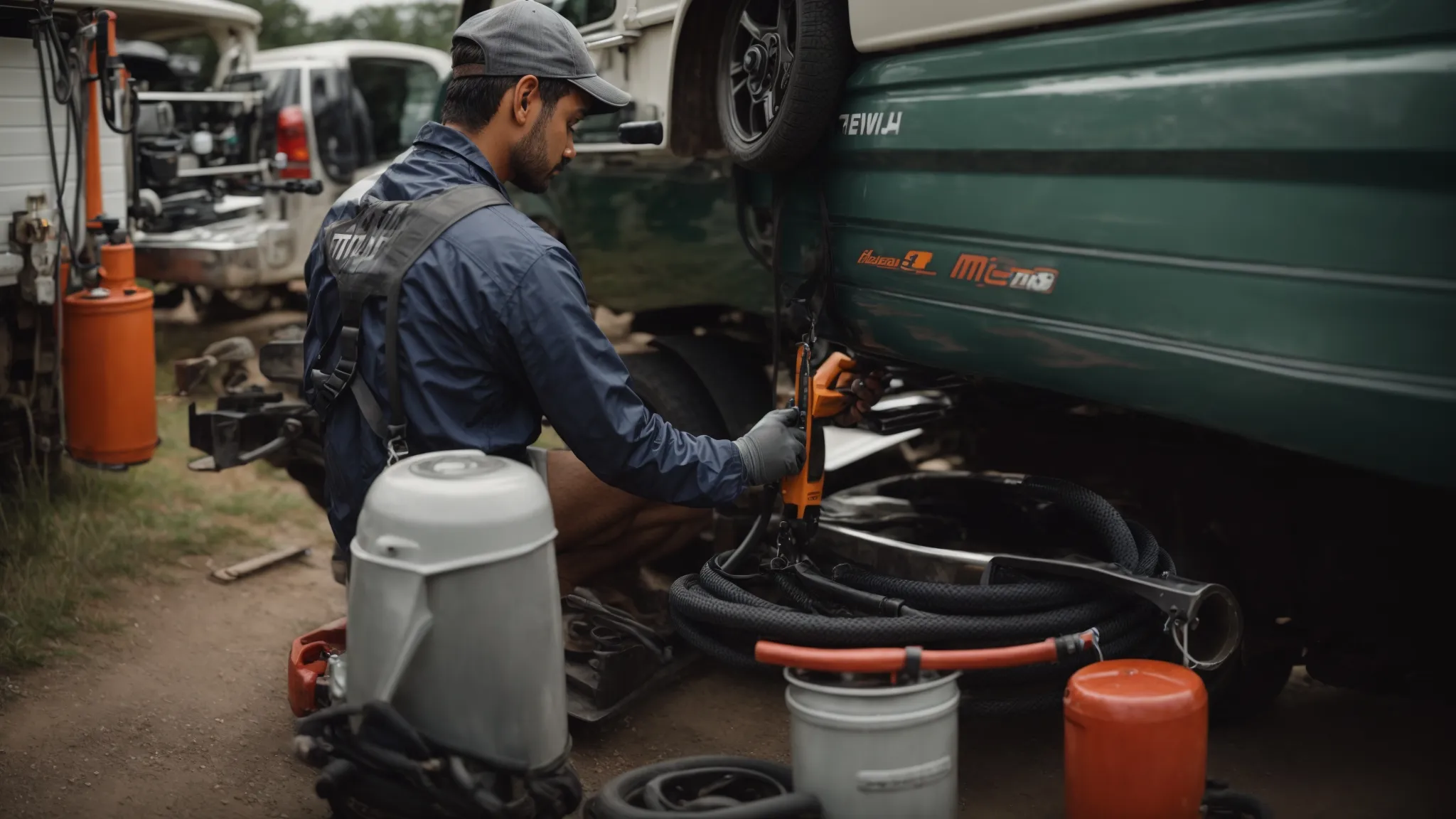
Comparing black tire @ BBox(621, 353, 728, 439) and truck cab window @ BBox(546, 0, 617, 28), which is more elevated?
truck cab window @ BBox(546, 0, 617, 28)

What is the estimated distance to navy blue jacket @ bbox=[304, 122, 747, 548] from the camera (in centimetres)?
275

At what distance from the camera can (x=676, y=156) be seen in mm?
4387

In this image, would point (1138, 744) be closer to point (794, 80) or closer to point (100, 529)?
point (794, 80)

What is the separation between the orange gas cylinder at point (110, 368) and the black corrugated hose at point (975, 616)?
112 inches

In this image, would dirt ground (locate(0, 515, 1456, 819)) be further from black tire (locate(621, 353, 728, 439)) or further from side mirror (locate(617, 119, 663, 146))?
side mirror (locate(617, 119, 663, 146))

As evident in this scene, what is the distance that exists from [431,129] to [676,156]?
1412mm

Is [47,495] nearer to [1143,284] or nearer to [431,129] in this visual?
[431,129]

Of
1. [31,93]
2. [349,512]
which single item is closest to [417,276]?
[349,512]

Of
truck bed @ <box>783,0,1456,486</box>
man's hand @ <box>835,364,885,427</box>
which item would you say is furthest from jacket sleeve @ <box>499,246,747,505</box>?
truck bed @ <box>783,0,1456,486</box>

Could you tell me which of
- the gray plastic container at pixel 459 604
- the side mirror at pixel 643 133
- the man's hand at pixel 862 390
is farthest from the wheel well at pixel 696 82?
the gray plastic container at pixel 459 604

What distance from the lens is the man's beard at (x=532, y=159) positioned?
313cm

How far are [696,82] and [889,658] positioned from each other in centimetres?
217

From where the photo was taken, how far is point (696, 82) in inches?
161

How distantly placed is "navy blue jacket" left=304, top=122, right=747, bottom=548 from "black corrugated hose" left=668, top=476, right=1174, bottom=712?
35 centimetres
